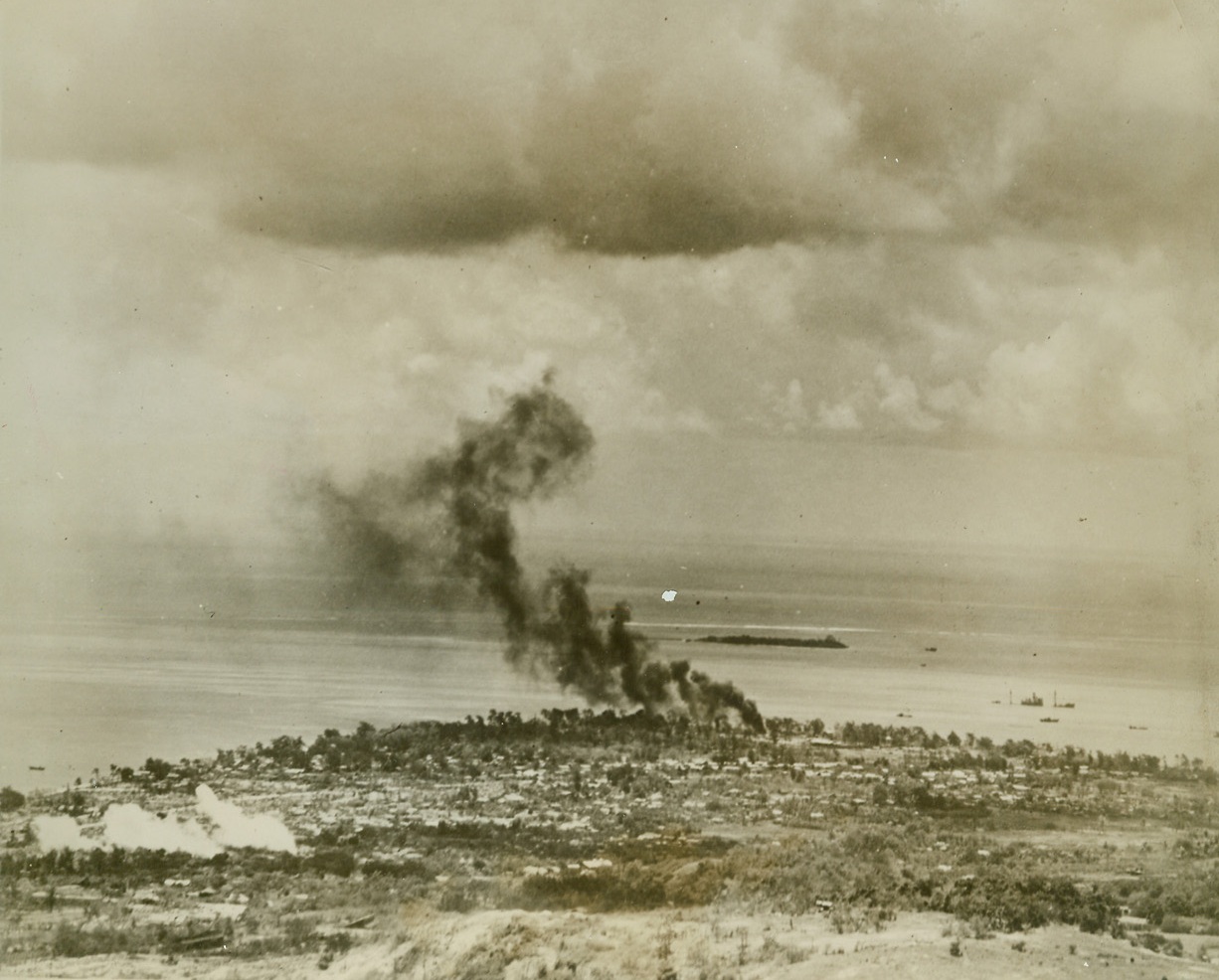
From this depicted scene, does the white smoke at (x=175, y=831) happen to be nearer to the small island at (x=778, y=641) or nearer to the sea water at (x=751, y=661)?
the sea water at (x=751, y=661)

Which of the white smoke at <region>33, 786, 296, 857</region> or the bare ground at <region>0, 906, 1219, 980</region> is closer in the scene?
the bare ground at <region>0, 906, 1219, 980</region>

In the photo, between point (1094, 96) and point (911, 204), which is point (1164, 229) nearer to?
point (1094, 96)

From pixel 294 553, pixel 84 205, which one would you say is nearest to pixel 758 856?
pixel 294 553

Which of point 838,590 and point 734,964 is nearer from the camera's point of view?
point 734,964

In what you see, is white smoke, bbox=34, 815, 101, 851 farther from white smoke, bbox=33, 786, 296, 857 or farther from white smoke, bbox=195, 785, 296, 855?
white smoke, bbox=195, 785, 296, 855

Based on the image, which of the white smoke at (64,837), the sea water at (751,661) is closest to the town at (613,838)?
the white smoke at (64,837)

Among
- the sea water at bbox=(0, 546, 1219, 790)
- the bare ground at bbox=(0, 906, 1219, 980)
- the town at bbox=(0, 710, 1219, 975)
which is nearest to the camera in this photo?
the bare ground at bbox=(0, 906, 1219, 980)

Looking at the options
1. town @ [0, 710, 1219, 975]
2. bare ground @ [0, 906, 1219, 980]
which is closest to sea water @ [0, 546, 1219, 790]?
town @ [0, 710, 1219, 975]
